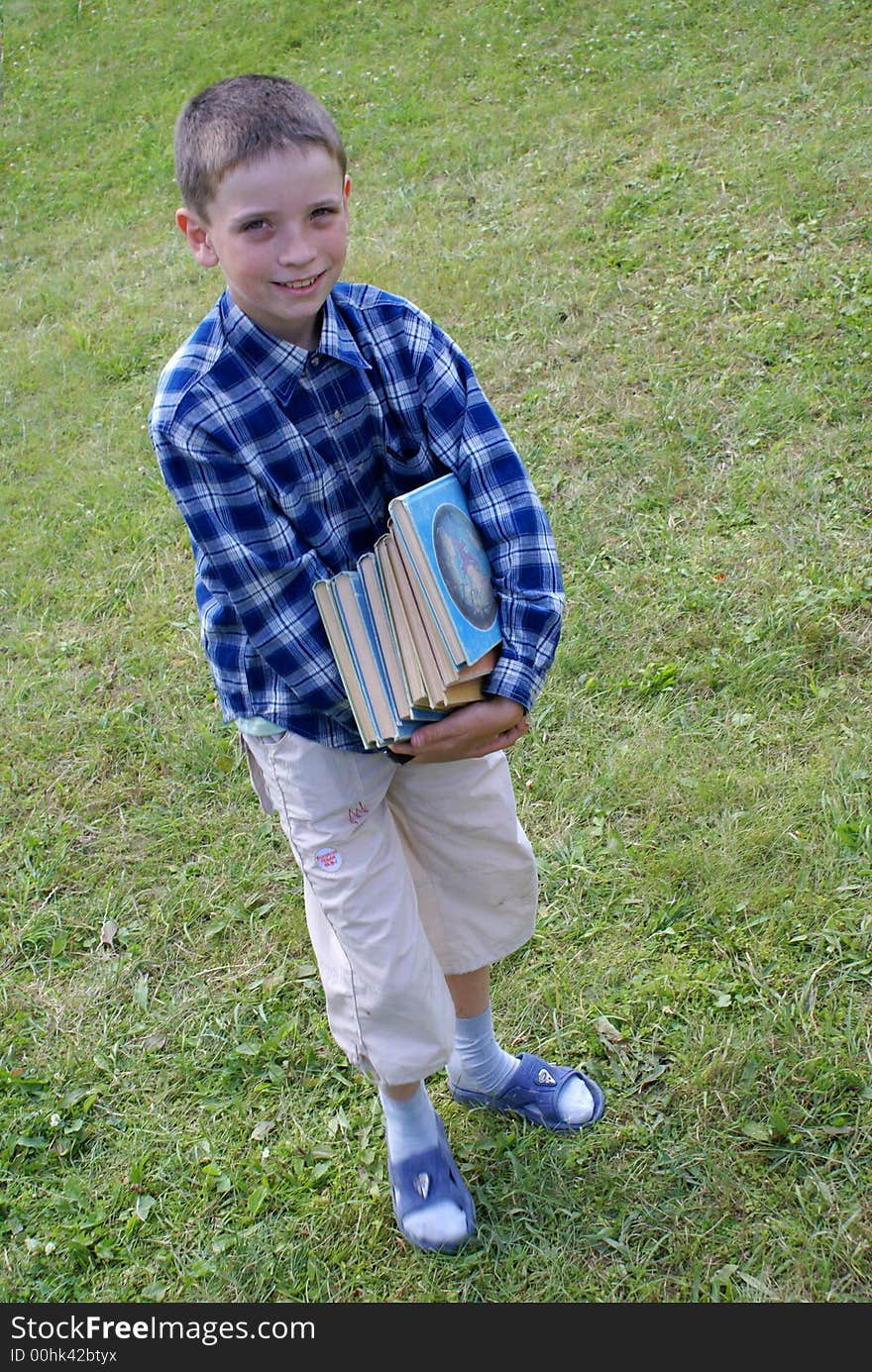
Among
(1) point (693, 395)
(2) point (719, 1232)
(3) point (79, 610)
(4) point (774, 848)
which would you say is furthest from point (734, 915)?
(3) point (79, 610)

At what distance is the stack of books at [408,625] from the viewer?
1.95m

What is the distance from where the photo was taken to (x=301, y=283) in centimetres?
187

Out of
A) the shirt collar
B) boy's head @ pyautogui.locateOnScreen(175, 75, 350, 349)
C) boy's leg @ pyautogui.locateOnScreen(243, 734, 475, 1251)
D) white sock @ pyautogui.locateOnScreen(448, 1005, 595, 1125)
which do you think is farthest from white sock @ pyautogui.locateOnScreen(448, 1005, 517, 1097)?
boy's head @ pyautogui.locateOnScreen(175, 75, 350, 349)

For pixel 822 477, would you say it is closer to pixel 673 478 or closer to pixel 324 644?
pixel 673 478

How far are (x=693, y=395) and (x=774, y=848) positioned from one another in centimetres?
231

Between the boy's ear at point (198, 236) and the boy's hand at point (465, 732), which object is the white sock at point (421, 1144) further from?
the boy's ear at point (198, 236)

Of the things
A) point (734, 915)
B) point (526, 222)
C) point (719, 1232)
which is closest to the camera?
point (719, 1232)

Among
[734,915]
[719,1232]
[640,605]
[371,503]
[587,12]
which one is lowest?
[719,1232]

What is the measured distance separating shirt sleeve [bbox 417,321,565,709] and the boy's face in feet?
0.82

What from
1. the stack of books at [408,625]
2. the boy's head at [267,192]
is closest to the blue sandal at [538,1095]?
the stack of books at [408,625]

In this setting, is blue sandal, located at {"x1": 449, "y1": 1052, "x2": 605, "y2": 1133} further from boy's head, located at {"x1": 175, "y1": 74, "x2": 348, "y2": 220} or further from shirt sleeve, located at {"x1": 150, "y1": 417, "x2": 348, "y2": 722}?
boy's head, located at {"x1": 175, "y1": 74, "x2": 348, "y2": 220}

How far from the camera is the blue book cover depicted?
1918mm

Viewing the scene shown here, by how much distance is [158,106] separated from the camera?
9.79 meters

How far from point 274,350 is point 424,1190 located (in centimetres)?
166
